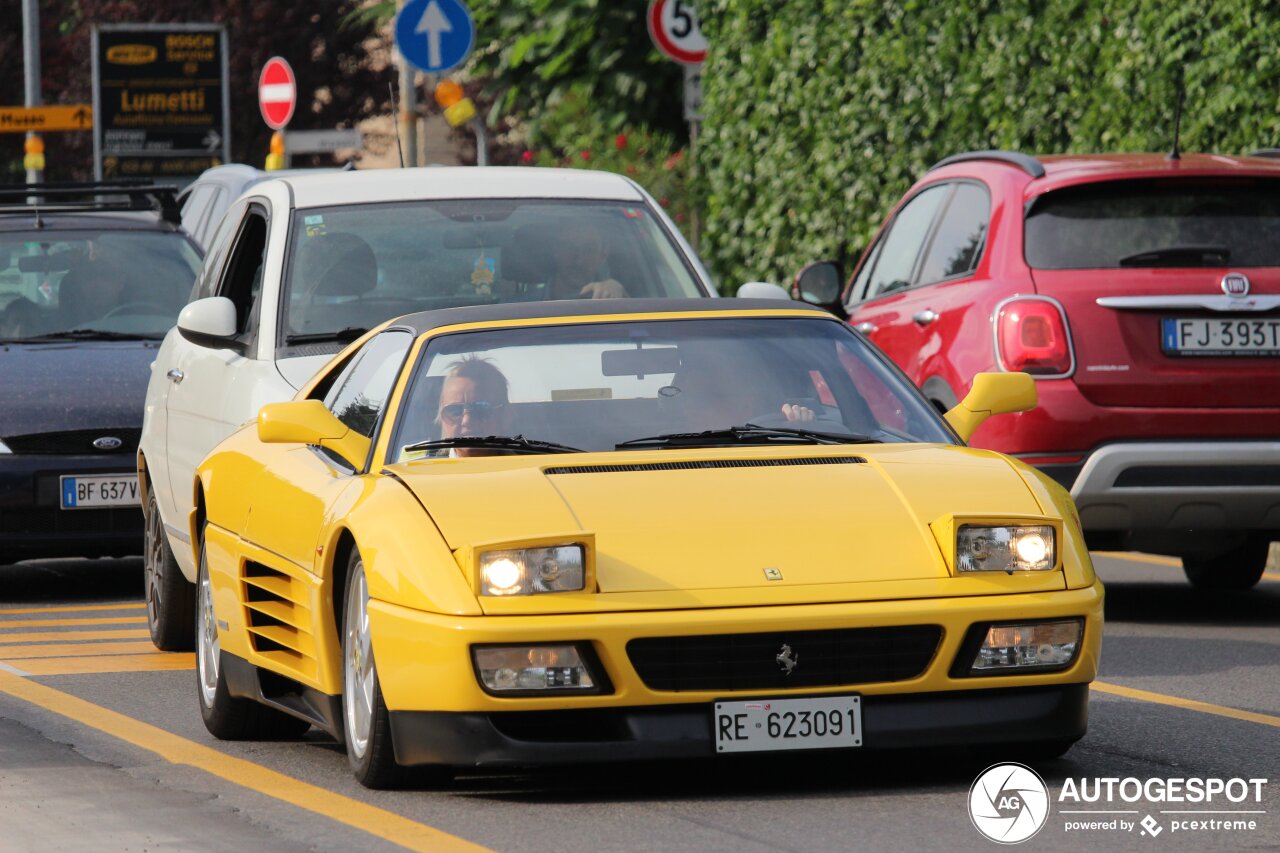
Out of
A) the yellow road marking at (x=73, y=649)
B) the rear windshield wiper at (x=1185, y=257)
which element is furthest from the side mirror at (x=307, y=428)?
the rear windshield wiper at (x=1185, y=257)

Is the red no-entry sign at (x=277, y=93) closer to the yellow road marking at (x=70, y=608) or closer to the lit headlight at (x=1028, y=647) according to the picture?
the yellow road marking at (x=70, y=608)

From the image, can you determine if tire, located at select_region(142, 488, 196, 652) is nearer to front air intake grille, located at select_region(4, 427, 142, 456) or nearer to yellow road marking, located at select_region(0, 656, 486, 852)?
yellow road marking, located at select_region(0, 656, 486, 852)

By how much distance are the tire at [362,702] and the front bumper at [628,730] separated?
0.11 meters

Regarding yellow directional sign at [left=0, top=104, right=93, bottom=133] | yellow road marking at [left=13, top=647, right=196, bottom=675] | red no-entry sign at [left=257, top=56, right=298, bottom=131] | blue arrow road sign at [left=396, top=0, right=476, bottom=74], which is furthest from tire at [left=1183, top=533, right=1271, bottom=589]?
yellow directional sign at [left=0, top=104, right=93, bottom=133]

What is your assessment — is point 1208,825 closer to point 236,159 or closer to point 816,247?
point 816,247

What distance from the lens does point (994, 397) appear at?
8.00 m

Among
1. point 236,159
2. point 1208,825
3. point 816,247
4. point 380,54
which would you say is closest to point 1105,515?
point 1208,825

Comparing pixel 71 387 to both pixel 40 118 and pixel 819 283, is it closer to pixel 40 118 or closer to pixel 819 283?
pixel 819 283

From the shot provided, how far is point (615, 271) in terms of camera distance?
10352 millimetres

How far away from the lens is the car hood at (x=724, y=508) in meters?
6.67

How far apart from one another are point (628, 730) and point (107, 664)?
14.0 ft

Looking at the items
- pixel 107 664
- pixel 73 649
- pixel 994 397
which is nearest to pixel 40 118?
pixel 73 649

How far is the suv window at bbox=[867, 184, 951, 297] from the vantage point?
1250 centimetres

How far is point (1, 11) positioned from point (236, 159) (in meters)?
4.78
